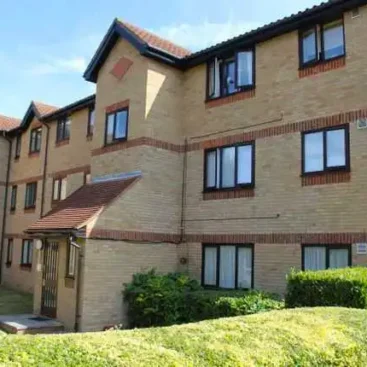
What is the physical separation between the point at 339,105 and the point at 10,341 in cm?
1003

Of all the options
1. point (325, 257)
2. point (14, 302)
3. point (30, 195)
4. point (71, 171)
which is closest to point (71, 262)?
point (14, 302)

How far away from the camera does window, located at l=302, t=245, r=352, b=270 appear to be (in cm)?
1119

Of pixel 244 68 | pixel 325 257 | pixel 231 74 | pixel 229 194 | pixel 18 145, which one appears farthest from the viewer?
pixel 18 145

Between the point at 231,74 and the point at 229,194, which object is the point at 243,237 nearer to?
the point at 229,194

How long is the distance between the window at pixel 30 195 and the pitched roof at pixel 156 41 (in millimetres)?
10801

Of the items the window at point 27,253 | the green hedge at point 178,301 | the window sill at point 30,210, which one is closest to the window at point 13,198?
the window sill at point 30,210

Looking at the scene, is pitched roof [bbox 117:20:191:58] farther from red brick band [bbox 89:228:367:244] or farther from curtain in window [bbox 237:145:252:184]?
red brick band [bbox 89:228:367:244]

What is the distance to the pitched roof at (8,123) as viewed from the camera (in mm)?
26791

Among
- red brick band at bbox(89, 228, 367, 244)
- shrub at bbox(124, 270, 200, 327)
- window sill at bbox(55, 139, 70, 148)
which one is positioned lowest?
shrub at bbox(124, 270, 200, 327)

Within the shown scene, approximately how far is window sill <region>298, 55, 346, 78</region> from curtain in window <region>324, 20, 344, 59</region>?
0.59ft

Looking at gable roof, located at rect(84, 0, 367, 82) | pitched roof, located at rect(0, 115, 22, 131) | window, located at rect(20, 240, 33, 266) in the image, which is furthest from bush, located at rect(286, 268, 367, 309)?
pitched roof, located at rect(0, 115, 22, 131)

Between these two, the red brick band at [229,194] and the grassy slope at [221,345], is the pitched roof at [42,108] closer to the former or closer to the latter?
the red brick band at [229,194]

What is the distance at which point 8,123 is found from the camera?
1091 inches

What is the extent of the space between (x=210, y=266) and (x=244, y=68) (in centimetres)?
587
